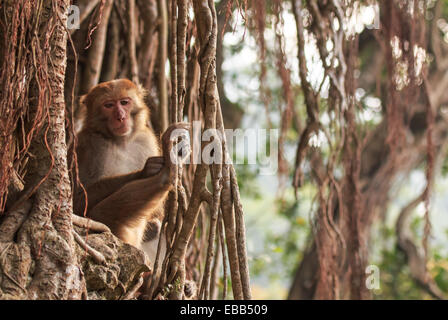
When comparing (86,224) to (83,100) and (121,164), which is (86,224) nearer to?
(121,164)

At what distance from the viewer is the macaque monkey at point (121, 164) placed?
3.23 metres

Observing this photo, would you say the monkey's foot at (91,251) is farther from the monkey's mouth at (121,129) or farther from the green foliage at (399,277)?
the green foliage at (399,277)

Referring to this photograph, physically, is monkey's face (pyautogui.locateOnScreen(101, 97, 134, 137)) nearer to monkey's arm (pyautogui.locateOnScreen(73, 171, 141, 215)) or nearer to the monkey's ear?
the monkey's ear

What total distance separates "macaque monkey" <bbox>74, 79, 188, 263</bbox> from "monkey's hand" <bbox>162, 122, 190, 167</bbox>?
0.14ft

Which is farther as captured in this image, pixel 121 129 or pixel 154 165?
pixel 121 129

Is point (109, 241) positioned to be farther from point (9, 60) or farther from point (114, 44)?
point (114, 44)

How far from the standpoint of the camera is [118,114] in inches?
146

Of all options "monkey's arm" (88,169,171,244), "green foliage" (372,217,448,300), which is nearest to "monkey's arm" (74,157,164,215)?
"monkey's arm" (88,169,171,244)

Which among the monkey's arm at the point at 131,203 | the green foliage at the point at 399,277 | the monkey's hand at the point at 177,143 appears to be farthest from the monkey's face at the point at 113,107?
the green foliage at the point at 399,277

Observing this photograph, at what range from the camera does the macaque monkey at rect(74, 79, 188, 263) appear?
127 inches

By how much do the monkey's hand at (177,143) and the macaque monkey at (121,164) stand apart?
44 mm

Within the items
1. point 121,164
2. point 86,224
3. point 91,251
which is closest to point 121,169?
point 121,164

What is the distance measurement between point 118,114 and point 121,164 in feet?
1.11

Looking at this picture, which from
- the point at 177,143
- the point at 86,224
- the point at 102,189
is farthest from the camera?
the point at 102,189
